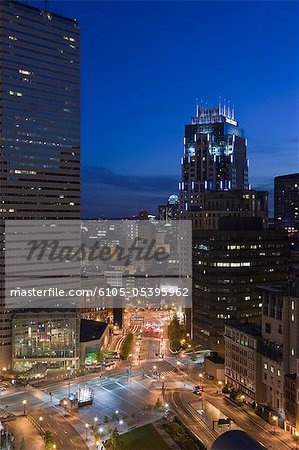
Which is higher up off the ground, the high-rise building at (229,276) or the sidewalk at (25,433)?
the high-rise building at (229,276)

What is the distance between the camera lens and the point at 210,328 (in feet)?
136

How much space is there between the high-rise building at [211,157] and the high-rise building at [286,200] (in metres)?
22.7

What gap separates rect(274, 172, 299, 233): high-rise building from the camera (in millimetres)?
100312

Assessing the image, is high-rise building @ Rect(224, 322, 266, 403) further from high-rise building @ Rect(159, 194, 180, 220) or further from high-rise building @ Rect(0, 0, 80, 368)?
high-rise building @ Rect(159, 194, 180, 220)

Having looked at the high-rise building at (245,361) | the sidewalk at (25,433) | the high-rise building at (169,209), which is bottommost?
the sidewalk at (25,433)

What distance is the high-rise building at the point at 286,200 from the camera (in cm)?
10031

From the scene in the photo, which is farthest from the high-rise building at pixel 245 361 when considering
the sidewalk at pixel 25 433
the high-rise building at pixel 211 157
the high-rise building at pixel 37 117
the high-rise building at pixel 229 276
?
the high-rise building at pixel 211 157

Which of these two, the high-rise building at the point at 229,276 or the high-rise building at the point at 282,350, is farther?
the high-rise building at the point at 229,276

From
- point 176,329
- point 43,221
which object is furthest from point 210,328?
point 43,221

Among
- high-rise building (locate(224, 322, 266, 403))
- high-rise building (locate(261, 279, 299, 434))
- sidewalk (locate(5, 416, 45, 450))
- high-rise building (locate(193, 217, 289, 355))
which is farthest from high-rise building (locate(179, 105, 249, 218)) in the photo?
sidewalk (locate(5, 416, 45, 450))

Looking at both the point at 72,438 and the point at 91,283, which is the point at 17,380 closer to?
the point at 72,438

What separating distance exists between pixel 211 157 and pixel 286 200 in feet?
120

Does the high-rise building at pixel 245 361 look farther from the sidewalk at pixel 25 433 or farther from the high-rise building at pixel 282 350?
the sidewalk at pixel 25 433

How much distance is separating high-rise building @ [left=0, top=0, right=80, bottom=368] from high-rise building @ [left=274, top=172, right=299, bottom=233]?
57.6 meters
